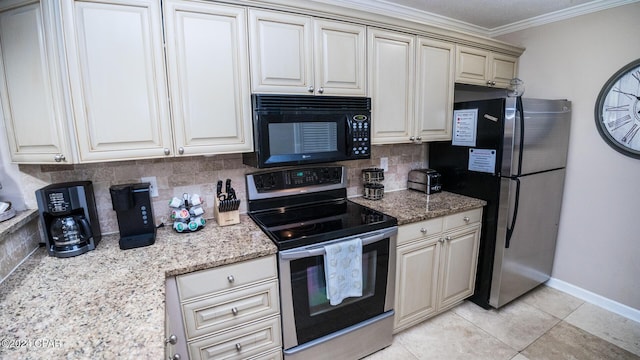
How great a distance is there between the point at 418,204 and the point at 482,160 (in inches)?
23.6

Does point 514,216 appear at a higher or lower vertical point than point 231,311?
higher

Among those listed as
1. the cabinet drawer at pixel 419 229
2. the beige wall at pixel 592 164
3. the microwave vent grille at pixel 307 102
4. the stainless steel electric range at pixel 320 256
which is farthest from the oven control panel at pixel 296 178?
the beige wall at pixel 592 164

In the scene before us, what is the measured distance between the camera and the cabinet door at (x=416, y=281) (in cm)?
197

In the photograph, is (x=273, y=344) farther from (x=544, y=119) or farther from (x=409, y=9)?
(x=409, y=9)

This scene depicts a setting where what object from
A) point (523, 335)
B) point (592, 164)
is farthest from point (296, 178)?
point (592, 164)

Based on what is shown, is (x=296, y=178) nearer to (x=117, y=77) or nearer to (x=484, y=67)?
(x=117, y=77)

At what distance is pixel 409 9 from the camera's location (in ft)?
7.88

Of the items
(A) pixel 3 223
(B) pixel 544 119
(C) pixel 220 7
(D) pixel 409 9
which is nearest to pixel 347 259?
(C) pixel 220 7

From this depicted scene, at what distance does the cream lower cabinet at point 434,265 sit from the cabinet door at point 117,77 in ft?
5.14

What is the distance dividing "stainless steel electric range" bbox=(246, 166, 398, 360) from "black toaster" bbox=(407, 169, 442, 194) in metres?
0.72

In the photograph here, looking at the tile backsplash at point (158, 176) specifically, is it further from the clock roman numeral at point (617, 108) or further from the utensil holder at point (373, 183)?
the clock roman numeral at point (617, 108)

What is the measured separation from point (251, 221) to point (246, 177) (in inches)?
11.9

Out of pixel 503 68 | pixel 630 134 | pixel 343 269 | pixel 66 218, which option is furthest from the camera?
pixel 503 68

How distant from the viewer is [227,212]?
5.79 feet
